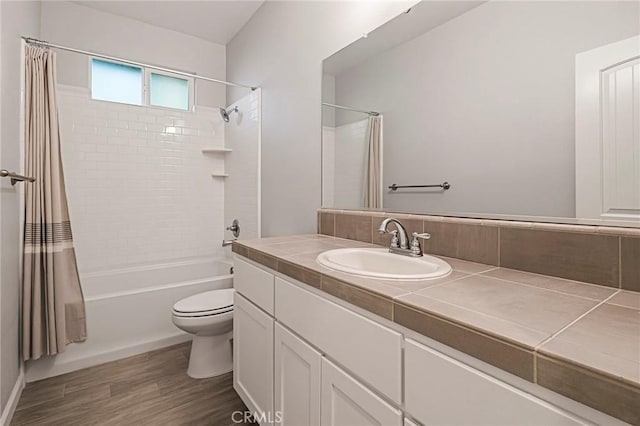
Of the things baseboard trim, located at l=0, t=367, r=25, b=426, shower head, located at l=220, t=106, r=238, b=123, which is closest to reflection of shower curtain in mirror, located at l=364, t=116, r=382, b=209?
shower head, located at l=220, t=106, r=238, b=123

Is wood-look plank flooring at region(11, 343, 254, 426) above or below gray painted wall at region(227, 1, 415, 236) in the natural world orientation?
below

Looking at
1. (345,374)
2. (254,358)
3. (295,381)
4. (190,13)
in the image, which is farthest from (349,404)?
(190,13)

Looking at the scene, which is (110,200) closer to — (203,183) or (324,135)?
(203,183)

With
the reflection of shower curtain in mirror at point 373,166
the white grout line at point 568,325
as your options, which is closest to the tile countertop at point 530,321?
the white grout line at point 568,325

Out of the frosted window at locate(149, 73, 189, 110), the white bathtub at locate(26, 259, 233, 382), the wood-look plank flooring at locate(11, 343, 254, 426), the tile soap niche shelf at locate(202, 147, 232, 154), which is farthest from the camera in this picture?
the tile soap niche shelf at locate(202, 147, 232, 154)

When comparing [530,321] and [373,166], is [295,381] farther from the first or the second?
[373,166]

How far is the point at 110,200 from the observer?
2.72m

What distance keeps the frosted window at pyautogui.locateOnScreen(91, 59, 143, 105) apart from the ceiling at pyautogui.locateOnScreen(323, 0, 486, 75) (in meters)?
2.07

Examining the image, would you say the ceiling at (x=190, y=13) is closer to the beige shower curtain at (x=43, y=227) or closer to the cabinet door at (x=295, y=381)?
the beige shower curtain at (x=43, y=227)

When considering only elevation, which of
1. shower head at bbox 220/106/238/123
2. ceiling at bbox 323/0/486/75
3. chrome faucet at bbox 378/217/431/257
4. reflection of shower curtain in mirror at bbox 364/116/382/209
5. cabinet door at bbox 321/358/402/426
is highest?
shower head at bbox 220/106/238/123

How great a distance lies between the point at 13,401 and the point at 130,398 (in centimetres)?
55

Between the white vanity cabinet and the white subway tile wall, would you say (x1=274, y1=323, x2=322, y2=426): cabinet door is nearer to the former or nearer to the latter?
the white vanity cabinet

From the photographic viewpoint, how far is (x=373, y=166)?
159 centimetres

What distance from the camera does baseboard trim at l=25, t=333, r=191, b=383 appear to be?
1950 millimetres
